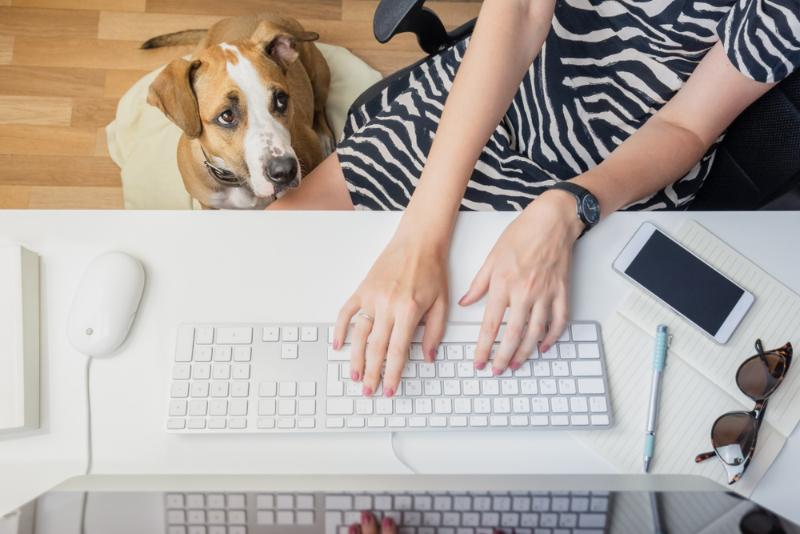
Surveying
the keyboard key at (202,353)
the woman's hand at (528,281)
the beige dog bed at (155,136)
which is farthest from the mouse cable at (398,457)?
the beige dog bed at (155,136)

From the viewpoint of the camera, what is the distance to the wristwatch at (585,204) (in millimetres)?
870

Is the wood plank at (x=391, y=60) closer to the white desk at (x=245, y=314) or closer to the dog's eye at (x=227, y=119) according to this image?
the dog's eye at (x=227, y=119)

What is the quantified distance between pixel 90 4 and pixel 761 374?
183 cm

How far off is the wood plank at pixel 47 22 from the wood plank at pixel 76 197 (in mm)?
441

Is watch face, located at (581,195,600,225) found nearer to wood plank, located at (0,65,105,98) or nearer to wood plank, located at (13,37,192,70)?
wood plank, located at (13,37,192,70)

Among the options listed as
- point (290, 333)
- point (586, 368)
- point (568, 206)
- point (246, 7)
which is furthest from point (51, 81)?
point (586, 368)

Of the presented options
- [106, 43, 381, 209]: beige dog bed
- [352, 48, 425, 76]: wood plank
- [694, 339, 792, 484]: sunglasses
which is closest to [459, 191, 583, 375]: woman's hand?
[694, 339, 792, 484]: sunglasses

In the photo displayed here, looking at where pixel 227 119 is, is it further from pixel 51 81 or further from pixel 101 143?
pixel 51 81

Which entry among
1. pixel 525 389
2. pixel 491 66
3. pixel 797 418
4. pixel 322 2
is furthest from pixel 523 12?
pixel 322 2

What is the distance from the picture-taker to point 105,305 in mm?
805

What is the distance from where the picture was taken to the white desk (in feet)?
2.57

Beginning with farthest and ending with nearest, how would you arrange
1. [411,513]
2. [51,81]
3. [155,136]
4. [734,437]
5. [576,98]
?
1. [51,81]
2. [155,136]
3. [576,98]
4. [734,437]
5. [411,513]

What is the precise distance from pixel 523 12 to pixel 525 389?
54 cm

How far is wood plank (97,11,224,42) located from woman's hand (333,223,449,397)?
125 cm
